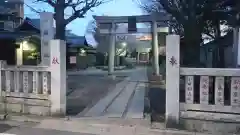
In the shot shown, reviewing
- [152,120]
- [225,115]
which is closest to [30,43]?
[152,120]

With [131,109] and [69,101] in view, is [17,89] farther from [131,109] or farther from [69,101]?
[131,109]

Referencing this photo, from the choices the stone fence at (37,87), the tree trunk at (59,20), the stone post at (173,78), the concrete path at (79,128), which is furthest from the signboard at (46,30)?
the stone post at (173,78)

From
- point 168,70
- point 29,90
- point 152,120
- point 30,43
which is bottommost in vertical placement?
point 152,120

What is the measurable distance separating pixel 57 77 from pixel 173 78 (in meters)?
3.16

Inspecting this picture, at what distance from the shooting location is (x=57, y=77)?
806 cm

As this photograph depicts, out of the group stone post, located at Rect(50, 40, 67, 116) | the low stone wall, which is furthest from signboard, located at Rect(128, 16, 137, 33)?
the low stone wall

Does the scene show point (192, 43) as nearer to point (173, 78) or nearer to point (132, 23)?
point (173, 78)

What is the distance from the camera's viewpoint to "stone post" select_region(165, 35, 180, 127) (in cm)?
717

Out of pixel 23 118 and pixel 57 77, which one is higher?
pixel 57 77

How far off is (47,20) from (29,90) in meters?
6.09

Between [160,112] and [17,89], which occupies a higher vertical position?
[17,89]

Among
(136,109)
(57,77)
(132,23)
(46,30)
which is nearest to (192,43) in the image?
(136,109)

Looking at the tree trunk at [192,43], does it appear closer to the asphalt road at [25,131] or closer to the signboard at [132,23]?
the asphalt road at [25,131]

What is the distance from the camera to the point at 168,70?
23.7 ft
